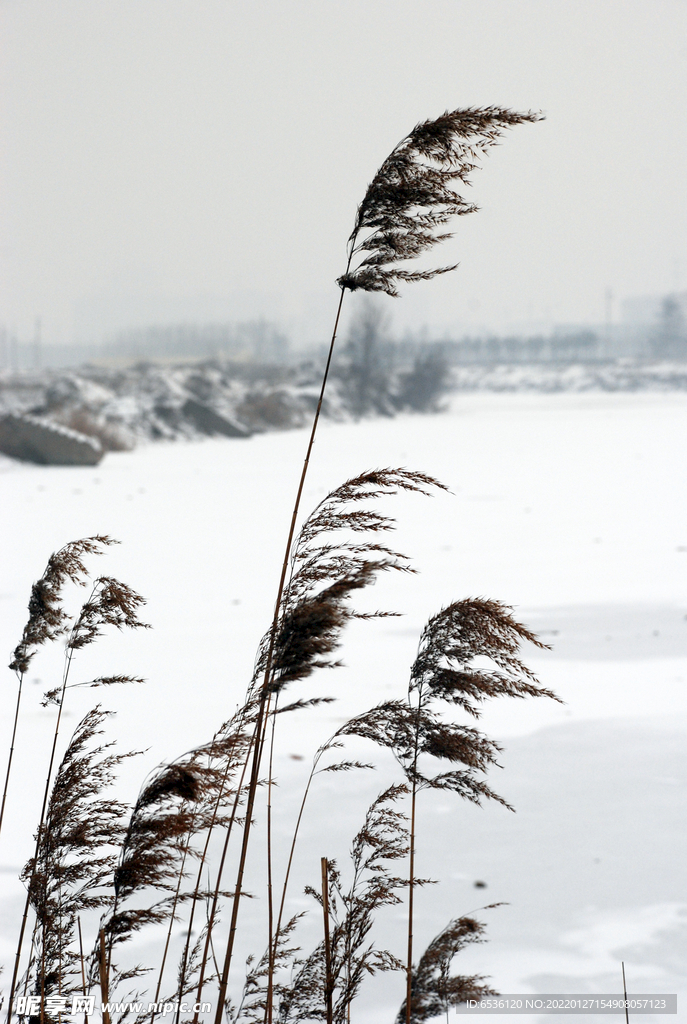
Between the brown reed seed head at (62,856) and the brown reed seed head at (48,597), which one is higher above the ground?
the brown reed seed head at (48,597)

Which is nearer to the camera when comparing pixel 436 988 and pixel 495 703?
pixel 436 988

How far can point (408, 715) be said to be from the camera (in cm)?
164

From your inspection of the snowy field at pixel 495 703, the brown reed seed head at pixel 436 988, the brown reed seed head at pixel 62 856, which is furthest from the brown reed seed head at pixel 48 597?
the snowy field at pixel 495 703

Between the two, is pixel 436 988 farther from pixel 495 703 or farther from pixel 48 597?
pixel 495 703

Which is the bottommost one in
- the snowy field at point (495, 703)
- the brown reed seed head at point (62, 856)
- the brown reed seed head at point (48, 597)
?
the snowy field at point (495, 703)

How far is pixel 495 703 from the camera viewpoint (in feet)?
15.8

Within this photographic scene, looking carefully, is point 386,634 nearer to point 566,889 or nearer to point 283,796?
point 283,796

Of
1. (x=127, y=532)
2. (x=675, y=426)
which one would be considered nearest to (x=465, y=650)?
(x=127, y=532)

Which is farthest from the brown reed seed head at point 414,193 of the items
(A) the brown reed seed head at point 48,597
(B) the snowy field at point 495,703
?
(B) the snowy field at point 495,703

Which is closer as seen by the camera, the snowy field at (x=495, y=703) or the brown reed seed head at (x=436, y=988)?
the brown reed seed head at (x=436, y=988)

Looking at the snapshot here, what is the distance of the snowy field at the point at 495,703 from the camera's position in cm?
281

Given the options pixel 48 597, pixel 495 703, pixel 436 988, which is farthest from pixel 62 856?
→ pixel 495 703

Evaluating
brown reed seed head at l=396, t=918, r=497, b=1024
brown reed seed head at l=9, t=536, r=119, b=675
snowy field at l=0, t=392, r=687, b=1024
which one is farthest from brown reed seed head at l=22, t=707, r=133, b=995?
snowy field at l=0, t=392, r=687, b=1024

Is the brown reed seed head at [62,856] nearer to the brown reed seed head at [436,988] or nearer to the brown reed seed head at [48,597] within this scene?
the brown reed seed head at [48,597]
